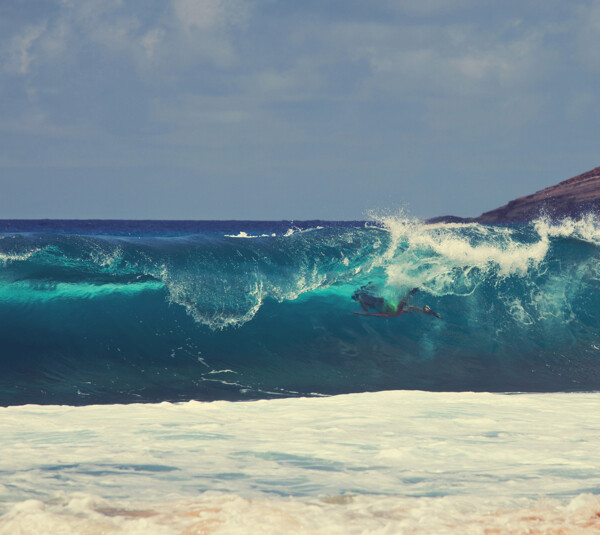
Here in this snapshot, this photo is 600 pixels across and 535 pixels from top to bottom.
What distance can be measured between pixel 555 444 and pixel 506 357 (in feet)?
14.2

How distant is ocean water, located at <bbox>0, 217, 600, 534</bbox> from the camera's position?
285 centimetres

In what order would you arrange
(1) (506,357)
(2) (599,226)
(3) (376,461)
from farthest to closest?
(2) (599,226) → (1) (506,357) → (3) (376,461)

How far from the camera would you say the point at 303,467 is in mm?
3559

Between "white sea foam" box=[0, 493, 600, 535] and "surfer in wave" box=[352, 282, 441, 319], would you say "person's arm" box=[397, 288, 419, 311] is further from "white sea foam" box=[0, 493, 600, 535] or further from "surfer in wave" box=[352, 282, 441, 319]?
"white sea foam" box=[0, 493, 600, 535]

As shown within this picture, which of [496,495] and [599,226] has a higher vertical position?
[599,226]

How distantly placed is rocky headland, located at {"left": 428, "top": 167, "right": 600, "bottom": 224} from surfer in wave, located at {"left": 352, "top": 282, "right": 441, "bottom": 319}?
109 feet

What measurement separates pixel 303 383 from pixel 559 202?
43282 millimetres

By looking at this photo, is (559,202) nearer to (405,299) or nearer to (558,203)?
(558,203)

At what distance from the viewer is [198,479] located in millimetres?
3295

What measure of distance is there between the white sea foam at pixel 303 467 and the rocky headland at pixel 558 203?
38169 mm

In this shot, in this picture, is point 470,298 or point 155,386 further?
point 470,298

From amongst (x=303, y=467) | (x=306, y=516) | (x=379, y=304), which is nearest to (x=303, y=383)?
(x=379, y=304)

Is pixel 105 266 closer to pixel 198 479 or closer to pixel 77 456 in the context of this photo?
pixel 77 456

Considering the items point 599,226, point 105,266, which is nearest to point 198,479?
point 105,266
